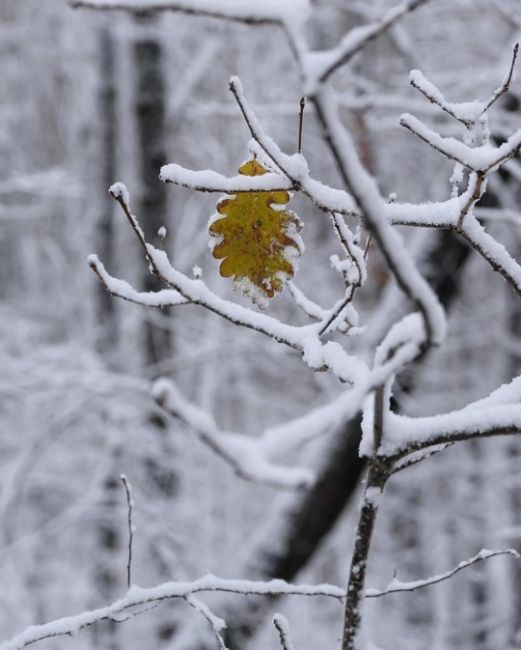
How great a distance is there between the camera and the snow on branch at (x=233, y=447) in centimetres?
40

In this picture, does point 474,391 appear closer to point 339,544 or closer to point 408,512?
point 408,512

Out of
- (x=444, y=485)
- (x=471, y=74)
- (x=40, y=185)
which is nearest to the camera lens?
(x=471, y=74)

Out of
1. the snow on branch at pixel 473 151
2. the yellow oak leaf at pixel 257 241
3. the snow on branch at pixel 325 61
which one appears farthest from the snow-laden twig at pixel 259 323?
the snow on branch at pixel 325 61

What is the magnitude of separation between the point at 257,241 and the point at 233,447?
1.03 feet

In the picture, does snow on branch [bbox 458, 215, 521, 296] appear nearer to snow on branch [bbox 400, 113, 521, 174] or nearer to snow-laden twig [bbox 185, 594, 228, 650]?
snow on branch [bbox 400, 113, 521, 174]

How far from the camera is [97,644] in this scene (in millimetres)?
3600

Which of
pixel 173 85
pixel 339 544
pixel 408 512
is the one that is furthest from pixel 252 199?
pixel 408 512

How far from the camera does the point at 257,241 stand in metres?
0.68

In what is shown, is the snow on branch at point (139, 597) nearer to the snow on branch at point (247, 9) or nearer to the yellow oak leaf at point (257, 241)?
the yellow oak leaf at point (257, 241)

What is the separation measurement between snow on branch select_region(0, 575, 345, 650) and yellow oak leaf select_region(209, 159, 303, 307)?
0.96 ft

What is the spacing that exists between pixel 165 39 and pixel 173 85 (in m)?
0.50

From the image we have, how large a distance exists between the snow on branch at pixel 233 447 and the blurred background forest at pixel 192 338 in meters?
1.48

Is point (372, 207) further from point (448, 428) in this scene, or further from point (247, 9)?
point (448, 428)

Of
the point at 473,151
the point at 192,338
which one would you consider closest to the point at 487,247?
the point at 473,151
